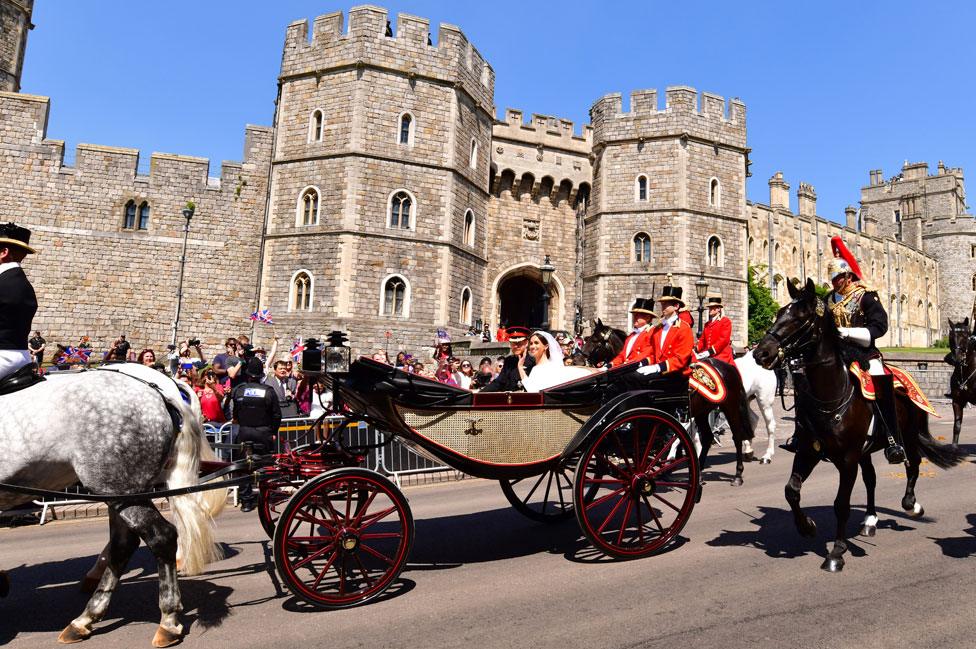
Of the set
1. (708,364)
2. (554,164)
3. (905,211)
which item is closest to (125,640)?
(708,364)

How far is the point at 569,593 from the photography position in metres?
3.95

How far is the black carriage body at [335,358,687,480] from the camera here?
4.07 meters

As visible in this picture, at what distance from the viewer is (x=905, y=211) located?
67.4 m

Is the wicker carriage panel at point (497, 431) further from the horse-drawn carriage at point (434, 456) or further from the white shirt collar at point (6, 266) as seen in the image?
the white shirt collar at point (6, 266)

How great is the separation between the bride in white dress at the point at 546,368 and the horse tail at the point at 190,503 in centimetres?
277

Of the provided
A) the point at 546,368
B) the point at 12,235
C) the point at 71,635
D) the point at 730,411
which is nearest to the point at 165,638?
the point at 71,635

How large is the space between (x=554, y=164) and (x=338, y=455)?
25310 millimetres

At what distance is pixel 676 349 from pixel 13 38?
1293 inches

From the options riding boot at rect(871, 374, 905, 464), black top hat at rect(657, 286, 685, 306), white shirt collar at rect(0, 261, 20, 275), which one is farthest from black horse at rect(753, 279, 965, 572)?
white shirt collar at rect(0, 261, 20, 275)

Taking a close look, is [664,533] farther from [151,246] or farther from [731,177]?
[731,177]

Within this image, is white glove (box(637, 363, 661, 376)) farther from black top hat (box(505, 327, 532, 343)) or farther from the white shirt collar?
the white shirt collar

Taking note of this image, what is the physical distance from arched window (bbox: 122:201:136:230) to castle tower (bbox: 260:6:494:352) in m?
4.47

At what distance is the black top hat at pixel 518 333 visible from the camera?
660 cm

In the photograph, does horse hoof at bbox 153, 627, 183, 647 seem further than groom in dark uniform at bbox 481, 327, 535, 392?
No
